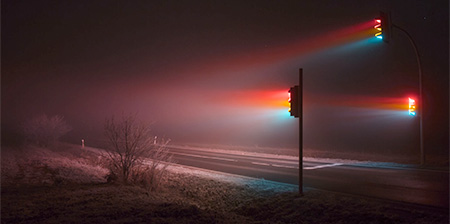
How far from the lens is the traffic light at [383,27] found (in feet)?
37.3

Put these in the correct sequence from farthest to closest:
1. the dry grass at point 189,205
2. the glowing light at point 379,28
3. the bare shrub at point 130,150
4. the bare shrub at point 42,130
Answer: the bare shrub at point 42,130 → the glowing light at point 379,28 → the bare shrub at point 130,150 → the dry grass at point 189,205

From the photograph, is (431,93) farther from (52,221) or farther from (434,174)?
(52,221)

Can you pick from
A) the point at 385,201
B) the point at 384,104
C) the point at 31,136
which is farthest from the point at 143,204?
the point at 384,104

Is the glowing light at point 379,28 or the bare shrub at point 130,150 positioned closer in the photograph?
the bare shrub at point 130,150

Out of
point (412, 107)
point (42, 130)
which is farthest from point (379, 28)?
point (42, 130)

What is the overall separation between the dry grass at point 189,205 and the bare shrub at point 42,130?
23.1m

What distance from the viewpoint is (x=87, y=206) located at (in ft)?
23.2

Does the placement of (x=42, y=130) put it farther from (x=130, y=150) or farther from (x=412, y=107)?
(x=412, y=107)

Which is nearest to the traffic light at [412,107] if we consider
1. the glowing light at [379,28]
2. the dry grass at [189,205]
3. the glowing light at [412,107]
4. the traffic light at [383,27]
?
the glowing light at [412,107]

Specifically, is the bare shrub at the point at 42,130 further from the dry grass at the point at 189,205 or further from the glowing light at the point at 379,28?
the glowing light at the point at 379,28

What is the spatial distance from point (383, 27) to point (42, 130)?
3215 cm

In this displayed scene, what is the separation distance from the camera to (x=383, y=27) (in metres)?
11.4

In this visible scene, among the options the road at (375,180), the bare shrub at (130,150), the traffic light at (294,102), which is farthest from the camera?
the bare shrub at (130,150)

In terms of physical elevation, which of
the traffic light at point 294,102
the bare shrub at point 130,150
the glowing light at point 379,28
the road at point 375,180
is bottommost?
the road at point 375,180
